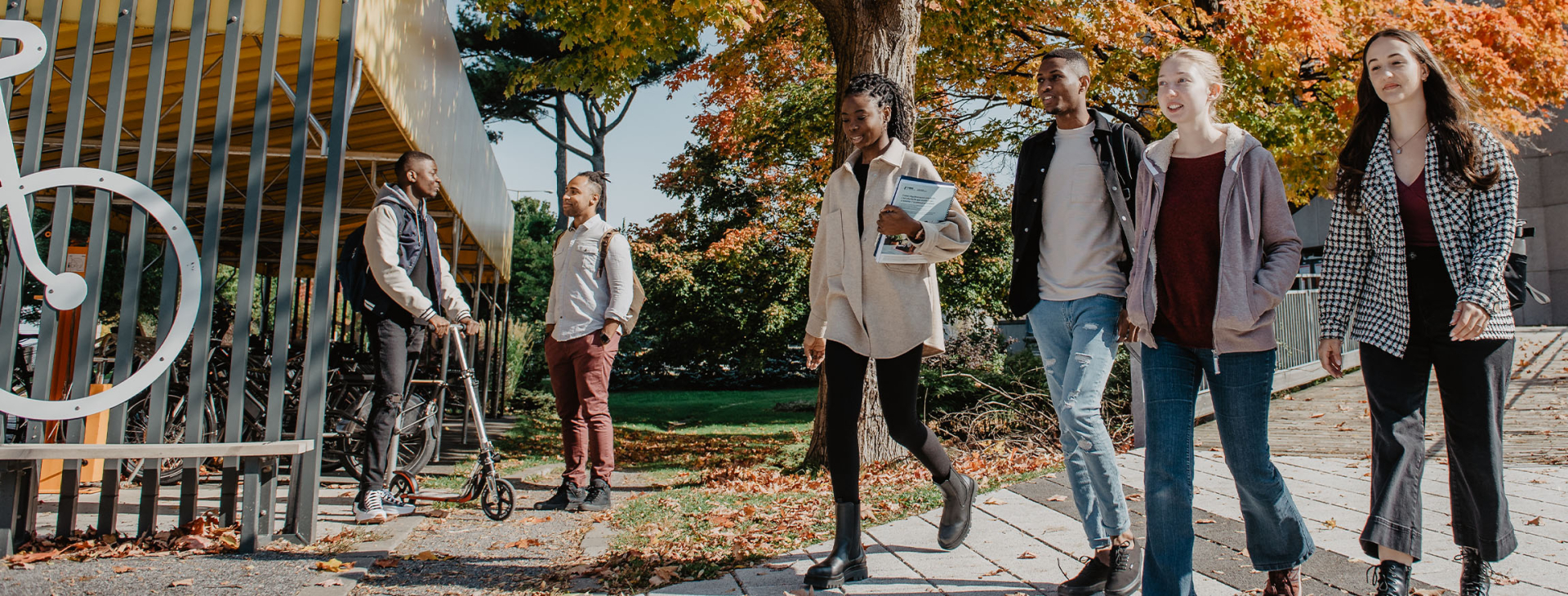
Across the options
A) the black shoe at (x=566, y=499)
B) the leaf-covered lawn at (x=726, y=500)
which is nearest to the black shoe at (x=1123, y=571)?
the leaf-covered lawn at (x=726, y=500)

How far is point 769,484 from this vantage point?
5.86m

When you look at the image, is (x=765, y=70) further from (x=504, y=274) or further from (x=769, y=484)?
(x=769, y=484)

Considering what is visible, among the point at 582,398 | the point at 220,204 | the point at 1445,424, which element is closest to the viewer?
the point at 1445,424

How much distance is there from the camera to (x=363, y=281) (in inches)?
185

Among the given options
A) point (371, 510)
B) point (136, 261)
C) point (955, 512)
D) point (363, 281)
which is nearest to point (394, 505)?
point (371, 510)

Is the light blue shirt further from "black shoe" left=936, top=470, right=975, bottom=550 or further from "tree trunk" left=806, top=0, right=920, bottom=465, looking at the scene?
"black shoe" left=936, top=470, right=975, bottom=550

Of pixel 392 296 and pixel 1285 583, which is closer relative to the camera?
pixel 1285 583

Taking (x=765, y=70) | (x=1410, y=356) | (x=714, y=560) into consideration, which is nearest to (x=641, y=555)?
(x=714, y=560)

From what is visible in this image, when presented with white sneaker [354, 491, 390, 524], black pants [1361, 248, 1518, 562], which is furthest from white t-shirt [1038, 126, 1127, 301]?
white sneaker [354, 491, 390, 524]

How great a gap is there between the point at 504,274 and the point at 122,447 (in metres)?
10.5

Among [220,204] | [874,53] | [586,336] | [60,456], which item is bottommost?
[60,456]

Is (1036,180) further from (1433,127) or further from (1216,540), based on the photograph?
(1216,540)

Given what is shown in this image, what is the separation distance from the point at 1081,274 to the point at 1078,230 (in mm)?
144

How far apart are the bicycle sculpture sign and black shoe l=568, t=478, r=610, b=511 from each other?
76.7 inches
